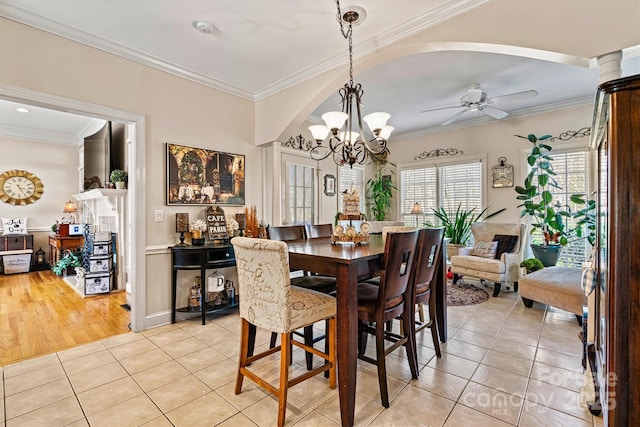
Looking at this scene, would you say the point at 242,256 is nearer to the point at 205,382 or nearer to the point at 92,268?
the point at 205,382

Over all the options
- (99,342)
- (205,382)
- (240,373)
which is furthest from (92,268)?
(240,373)

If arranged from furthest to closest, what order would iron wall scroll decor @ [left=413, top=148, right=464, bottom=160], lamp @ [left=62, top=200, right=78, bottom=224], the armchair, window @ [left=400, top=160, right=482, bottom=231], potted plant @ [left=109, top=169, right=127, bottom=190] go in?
1. lamp @ [left=62, top=200, right=78, bottom=224]
2. iron wall scroll decor @ [left=413, top=148, right=464, bottom=160]
3. window @ [left=400, top=160, right=482, bottom=231]
4. the armchair
5. potted plant @ [left=109, top=169, right=127, bottom=190]

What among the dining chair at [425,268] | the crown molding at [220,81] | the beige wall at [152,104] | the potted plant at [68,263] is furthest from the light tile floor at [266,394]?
the potted plant at [68,263]

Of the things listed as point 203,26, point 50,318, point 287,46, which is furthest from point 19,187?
point 287,46

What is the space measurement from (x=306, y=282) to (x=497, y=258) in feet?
10.7

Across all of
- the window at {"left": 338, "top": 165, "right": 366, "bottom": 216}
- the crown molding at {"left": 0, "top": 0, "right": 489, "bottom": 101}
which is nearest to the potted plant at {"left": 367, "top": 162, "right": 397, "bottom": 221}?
the window at {"left": 338, "top": 165, "right": 366, "bottom": 216}

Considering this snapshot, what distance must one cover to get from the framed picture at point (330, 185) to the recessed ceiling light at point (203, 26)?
310cm

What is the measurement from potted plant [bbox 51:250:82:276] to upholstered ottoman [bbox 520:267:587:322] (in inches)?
252

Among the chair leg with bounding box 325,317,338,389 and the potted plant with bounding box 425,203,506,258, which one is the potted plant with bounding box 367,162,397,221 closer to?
the potted plant with bounding box 425,203,506,258

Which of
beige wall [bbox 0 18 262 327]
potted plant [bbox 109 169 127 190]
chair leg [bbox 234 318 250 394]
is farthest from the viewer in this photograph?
potted plant [bbox 109 169 127 190]

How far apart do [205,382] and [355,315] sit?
1221mm

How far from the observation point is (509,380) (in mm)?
2049

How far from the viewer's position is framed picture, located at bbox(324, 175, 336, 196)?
17.5 ft

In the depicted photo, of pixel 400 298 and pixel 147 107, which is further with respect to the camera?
pixel 147 107
